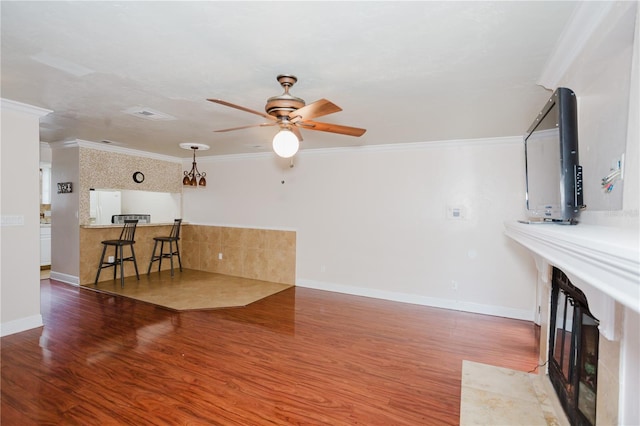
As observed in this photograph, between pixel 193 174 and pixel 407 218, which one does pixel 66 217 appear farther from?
pixel 407 218

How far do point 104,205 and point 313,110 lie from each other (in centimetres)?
621

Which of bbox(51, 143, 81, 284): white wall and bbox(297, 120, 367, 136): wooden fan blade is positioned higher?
bbox(297, 120, 367, 136): wooden fan blade

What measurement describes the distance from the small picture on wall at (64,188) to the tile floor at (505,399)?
6.14 m

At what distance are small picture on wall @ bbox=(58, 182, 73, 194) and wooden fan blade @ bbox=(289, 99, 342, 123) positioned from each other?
4827 millimetres

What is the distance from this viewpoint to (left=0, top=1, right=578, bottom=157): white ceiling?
5.32 ft

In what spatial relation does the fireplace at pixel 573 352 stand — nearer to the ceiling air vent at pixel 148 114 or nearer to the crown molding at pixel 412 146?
the crown molding at pixel 412 146

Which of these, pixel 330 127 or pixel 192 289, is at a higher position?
pixel 330 127

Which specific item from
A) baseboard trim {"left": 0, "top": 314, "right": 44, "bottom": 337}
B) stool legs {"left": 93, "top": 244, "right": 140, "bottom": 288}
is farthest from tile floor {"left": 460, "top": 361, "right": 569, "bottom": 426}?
stool legs {"left": 93, "top": 244, "right": 140, "bottom": 288}

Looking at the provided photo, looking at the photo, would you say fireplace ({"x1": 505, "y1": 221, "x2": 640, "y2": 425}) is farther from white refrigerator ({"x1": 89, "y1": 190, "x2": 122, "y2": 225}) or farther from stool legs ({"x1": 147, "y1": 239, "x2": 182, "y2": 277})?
white refrigerator ({"x1": 89, "y1": 190, "x2": 122, "y2": 225})

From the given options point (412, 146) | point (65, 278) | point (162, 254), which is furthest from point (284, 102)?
point (65, 278)

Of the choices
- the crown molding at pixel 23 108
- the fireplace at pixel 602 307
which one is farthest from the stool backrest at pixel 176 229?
the fireplace at pixel 602 307

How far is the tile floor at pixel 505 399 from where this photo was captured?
2123 mm

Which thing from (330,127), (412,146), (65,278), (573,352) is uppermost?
(412,146)

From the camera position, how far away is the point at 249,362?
2.84 metres
